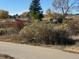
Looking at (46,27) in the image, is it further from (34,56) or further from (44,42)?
(34,56)

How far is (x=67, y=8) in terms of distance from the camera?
57.1 m

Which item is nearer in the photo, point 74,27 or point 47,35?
point 47,35

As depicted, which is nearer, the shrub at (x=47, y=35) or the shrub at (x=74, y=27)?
the shrub at (x=47, y=35)

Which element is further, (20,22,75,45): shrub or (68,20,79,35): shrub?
(68,20,79,35): shrub

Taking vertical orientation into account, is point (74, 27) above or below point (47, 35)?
above

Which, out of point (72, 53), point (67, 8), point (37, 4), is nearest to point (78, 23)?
point (72, 53)

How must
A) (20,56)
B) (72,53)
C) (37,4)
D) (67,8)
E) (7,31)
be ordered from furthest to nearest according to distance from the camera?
(37,4) < (67,8) < (7,31) < (72,53) < (20,56)

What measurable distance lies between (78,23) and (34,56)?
56.5 ft

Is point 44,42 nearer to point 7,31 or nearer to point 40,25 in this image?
point 40,25

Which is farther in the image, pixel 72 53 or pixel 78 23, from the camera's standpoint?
pixel 78 23

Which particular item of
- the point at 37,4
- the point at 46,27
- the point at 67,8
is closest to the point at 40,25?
the point at 46,27

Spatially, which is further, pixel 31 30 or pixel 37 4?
pixel 37 4

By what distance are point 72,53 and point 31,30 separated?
803 centimetres

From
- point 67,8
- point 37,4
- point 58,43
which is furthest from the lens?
point 37,4
